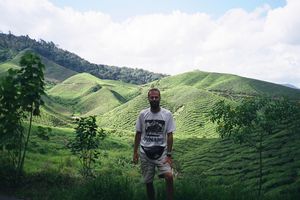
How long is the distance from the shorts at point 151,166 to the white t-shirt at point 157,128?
0.81 ft

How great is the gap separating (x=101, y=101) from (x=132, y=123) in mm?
62657

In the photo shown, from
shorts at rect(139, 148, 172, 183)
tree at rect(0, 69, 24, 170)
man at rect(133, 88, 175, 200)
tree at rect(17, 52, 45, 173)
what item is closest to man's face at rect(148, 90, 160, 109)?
man at rect(133, 88, 175, 200)

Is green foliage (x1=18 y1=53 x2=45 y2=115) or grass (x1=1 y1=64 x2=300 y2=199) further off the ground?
green foliage (x1=18 y1=53 x2=45 y2=115)

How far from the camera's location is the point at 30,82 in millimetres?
11273

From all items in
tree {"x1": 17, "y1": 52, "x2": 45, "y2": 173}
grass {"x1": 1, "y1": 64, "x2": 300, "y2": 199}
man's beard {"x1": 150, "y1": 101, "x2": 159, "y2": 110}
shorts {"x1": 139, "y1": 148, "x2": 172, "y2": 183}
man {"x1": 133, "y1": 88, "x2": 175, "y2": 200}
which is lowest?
grass {"x1": 1, "y1": 64, "x2": 300, "y2": 199}

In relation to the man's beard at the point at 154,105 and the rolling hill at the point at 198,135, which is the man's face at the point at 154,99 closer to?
the man's beard at the point at 154,105

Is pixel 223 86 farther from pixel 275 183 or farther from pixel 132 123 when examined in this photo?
pixel 275 183

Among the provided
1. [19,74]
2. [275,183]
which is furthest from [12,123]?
[275,183]

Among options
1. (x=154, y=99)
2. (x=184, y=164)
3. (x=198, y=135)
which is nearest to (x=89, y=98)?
(x=198, y=135)

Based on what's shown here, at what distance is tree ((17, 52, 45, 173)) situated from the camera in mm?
11188

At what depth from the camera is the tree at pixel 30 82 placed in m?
11.2

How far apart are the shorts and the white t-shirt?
25cm

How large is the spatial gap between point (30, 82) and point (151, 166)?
4.78m

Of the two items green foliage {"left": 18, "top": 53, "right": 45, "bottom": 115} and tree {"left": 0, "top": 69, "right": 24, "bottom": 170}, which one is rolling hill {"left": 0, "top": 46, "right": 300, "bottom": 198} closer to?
green foliage {"left": 18, "top": 53, "right": 45, "bottom": 115}
